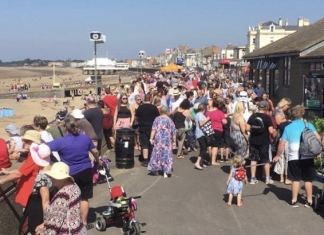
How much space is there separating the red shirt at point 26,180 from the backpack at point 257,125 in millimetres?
5062

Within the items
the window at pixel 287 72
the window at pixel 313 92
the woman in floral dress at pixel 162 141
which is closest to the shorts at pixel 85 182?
the woman in floral dress at pixel 162 141

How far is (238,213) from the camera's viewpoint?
7781mm

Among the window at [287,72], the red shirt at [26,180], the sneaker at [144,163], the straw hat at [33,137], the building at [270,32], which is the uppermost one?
the building at [270,32]

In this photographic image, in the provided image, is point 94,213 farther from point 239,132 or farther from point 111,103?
point 111,103

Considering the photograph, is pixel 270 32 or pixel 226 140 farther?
pixel 270 32

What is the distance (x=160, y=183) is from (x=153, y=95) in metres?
3.84

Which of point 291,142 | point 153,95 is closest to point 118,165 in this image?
point 153,95

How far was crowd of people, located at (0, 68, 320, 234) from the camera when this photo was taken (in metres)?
4.86

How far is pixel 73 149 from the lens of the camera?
20.7ft

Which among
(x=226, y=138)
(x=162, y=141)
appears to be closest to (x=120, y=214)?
(x=162, y=141)

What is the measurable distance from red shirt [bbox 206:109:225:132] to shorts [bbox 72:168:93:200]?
506 cm

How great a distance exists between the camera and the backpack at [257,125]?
9242 millimetres

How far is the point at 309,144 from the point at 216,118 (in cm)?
380

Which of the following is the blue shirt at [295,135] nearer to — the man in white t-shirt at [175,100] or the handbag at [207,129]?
the handbag at [207,129]
